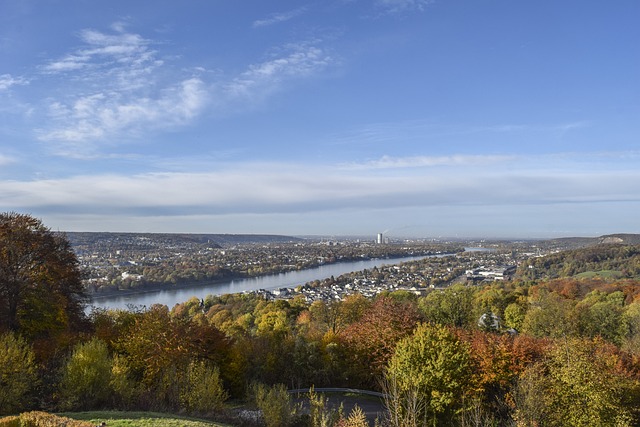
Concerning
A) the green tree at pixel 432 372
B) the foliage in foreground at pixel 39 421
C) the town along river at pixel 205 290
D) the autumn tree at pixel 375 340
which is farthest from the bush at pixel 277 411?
the town along river at pixel 205 290

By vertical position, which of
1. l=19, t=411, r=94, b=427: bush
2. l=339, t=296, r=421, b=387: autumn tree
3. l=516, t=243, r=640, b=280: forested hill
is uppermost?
l=19, t=411, r=94, b=427: bush

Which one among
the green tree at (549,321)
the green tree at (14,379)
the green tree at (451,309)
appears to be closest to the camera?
the green tree at (14,379)

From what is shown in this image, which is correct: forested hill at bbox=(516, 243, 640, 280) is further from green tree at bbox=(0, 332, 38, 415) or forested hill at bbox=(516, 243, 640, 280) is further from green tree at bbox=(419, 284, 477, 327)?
green tree at bbox=(0, 332, 38, 415)

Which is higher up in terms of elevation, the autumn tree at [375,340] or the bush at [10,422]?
the bush at [10,422]

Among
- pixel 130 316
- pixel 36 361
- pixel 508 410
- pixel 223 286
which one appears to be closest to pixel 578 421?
pixel 508 410

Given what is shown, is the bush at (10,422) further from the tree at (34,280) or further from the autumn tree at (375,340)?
the autumn tree at (375,340)

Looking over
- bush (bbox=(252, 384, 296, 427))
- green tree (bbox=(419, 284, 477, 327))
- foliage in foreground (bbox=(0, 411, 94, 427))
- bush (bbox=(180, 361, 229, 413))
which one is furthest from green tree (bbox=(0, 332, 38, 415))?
green tree (bbox=(419, 284, 477, 327))
